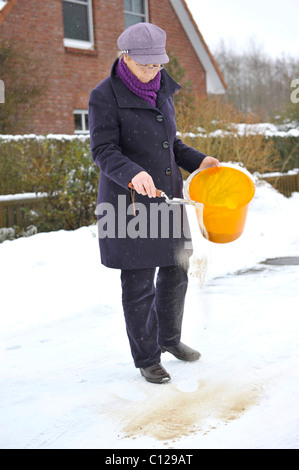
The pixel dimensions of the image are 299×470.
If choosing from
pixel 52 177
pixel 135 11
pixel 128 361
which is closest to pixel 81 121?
pixel 135 11

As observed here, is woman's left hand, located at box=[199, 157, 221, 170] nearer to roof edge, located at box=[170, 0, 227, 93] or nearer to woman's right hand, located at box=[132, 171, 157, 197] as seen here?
woman's right hand, located at box=[132, 171, 157, 197]

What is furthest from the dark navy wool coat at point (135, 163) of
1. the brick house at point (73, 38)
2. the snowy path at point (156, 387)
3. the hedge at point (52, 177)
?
the brick house at point (73, 38)

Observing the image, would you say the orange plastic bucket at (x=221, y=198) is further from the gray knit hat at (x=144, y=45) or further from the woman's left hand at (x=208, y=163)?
the gray knit hat at (x=144, y=45)

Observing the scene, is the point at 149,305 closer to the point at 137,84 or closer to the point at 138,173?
the point at 138,173

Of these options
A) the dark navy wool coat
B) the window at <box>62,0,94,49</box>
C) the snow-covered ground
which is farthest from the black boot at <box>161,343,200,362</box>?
the window at <box>62,0,94,49</box>

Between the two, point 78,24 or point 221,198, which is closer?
point 221,198

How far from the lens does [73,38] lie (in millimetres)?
12031

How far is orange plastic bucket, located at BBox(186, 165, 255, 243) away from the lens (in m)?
2.85

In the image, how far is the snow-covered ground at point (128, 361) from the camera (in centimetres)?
229

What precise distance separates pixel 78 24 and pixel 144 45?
10173mm

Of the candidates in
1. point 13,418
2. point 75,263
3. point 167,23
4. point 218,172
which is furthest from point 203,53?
point 13,418

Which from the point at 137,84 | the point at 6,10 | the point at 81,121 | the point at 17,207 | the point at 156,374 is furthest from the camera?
the point at 81,121

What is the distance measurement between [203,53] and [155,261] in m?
12.5
